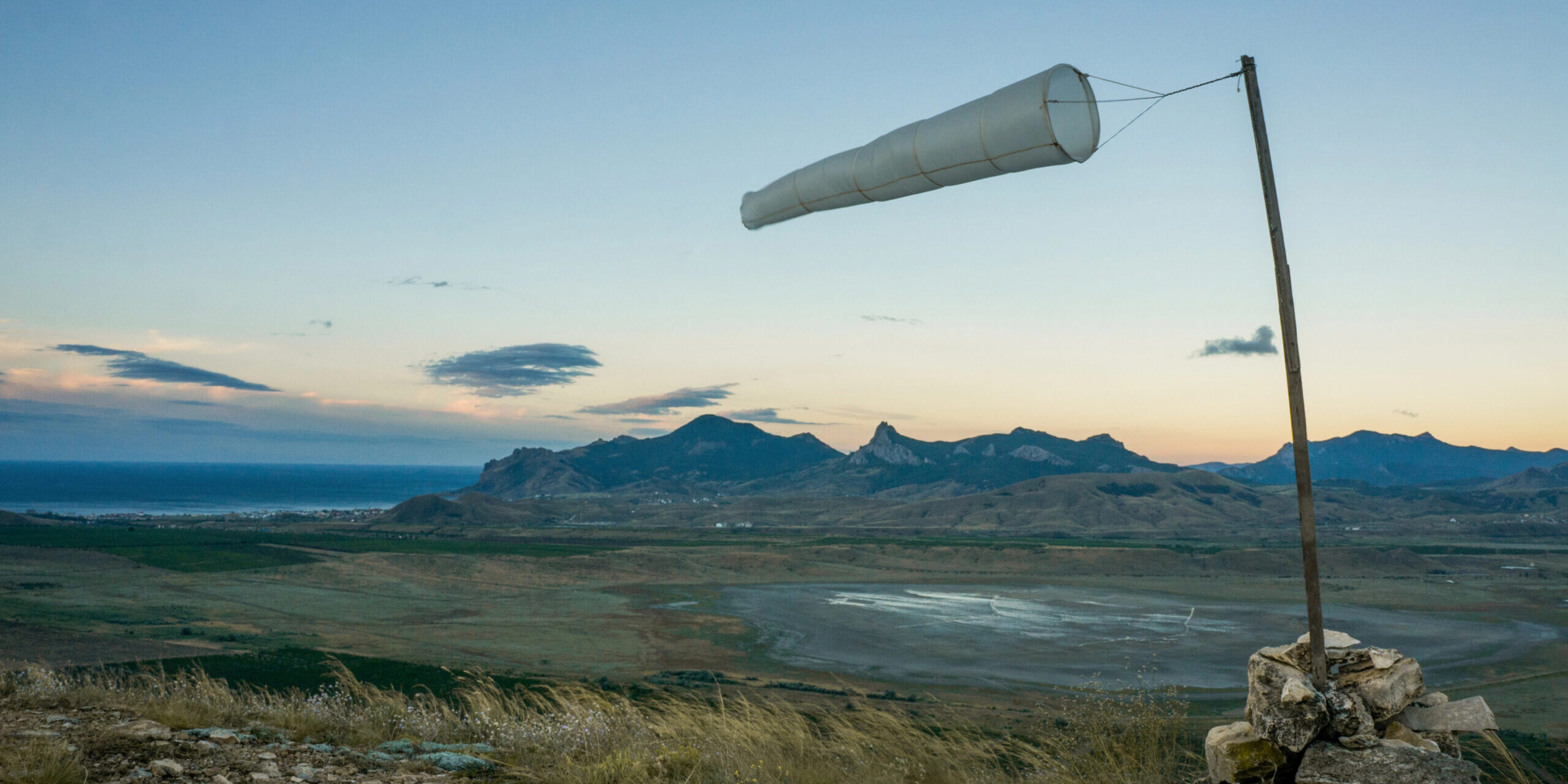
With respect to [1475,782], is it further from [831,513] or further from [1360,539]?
[831,513]

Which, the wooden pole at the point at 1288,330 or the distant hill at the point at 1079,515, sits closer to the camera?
the wooden pole at the point at 1288,330

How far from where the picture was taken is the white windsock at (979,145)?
486 centimetres

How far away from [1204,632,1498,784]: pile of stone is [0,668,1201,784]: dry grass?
103 cm

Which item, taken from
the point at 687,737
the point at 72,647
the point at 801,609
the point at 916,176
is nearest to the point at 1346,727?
the point at 916,176

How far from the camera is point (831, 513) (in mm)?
187500

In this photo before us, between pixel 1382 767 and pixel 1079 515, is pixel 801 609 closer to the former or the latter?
pixel 1382 767

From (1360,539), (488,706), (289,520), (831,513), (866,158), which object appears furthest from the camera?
(831,513)

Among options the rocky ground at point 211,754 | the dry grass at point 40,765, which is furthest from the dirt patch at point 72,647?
the dry grass at point 40,765

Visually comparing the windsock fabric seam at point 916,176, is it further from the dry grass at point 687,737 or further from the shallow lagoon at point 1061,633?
the shallow lagoon at point 1061,633

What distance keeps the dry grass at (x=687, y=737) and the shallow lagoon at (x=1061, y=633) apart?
2941 centimetres

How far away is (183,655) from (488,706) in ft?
132

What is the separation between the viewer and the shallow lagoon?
42562 mm

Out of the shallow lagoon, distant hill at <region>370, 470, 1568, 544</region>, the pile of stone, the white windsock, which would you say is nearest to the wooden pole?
the pile of stone

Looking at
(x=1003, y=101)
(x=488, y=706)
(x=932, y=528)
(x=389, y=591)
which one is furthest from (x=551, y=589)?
(x=932, y=528)
